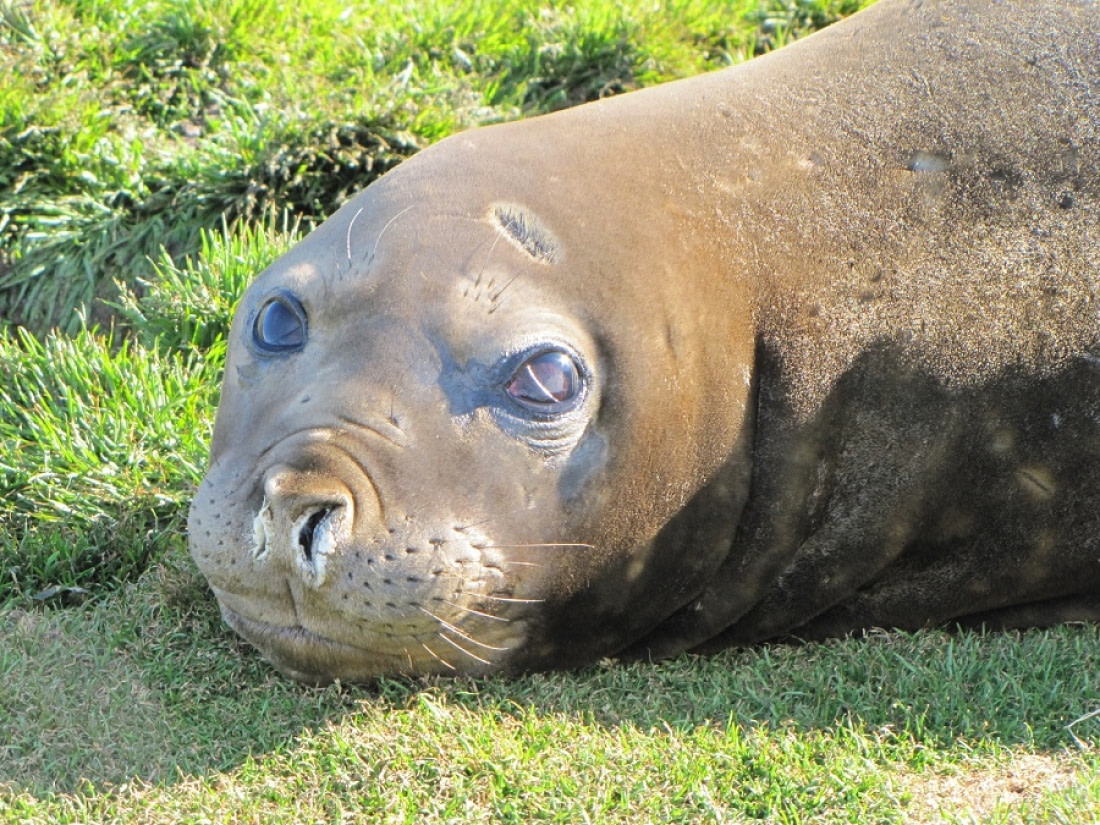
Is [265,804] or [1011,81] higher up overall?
[1011,81]

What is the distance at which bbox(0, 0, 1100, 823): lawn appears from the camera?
383 cm

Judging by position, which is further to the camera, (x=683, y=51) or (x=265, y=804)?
(x=683, y=51)

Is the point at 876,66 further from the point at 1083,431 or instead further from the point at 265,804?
the point at 265,804

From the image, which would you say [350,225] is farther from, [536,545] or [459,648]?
[459,648]

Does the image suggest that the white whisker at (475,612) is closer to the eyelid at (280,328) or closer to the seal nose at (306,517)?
the seal nose at (306,517)

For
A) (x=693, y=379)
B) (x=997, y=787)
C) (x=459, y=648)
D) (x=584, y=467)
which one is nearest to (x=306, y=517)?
(x=459, y=648)

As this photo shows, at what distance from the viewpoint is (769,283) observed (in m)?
4.37

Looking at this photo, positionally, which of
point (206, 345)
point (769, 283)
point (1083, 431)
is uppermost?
point (769, 283)

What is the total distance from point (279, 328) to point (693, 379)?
3.48 feet

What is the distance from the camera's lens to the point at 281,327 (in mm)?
4242

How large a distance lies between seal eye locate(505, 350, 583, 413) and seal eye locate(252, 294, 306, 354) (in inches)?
22.6

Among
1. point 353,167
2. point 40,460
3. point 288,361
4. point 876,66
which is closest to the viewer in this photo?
point 288,361

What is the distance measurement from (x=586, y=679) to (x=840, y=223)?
1.39m

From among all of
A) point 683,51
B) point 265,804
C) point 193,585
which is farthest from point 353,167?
point 265,804
